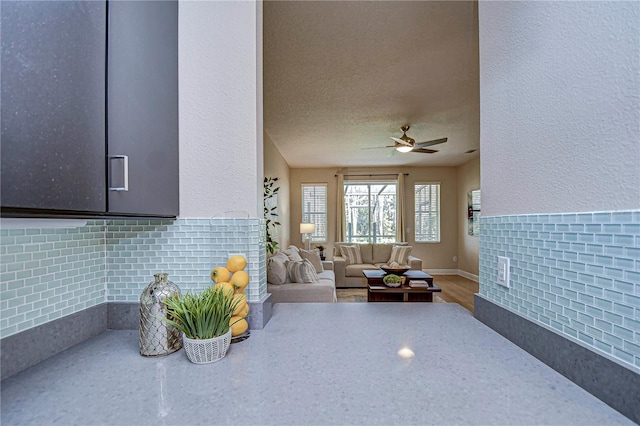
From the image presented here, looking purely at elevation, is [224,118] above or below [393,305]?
above

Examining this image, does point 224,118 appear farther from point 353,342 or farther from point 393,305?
point 393,305

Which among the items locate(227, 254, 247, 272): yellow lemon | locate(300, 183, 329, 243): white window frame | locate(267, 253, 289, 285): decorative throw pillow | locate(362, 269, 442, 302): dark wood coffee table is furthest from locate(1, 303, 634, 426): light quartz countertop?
locate(300, 183, 329, 243): white window frame

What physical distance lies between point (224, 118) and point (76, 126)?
1.85 feet

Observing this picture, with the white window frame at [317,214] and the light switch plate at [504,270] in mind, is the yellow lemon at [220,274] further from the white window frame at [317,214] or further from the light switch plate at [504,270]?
the white window frame at [317,214]

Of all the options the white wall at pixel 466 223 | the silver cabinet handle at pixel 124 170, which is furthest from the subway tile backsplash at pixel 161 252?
the white wall at pixel 466 223

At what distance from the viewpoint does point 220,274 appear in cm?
109

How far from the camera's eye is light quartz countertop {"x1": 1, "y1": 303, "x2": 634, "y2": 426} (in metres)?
0.62

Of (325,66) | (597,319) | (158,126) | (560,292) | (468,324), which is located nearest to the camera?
(597,319)

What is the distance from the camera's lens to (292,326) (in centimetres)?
117

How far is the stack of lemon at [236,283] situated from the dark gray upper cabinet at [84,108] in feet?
0.97

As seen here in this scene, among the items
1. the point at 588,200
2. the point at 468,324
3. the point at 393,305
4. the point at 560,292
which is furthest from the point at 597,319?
the point at 393,305

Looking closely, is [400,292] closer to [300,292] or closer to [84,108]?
[300,292]

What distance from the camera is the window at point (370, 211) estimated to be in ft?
25.7

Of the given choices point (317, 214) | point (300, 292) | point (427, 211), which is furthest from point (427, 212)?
point (300, 292)
